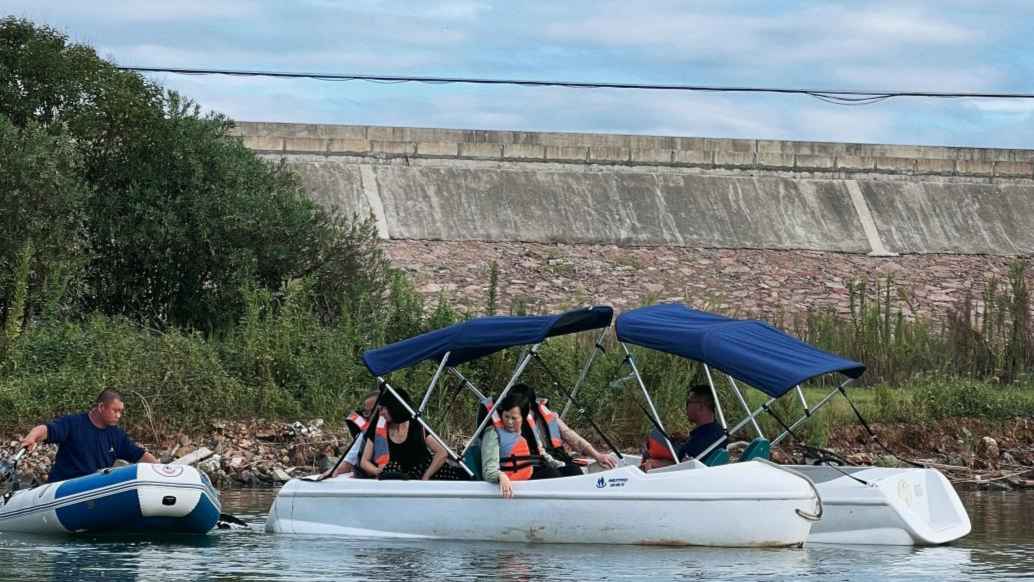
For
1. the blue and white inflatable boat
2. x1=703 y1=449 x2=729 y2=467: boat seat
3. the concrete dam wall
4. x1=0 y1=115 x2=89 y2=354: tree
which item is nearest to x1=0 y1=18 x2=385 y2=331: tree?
x1=0 y1=115 x2=89 y2=354: tree

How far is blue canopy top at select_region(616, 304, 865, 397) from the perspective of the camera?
15000mm

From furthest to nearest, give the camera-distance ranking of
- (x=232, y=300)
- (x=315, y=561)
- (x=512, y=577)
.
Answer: (x=232, y=300) → (x=315, y=561) → (x=512, y=577)

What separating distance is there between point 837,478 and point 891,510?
667 mm

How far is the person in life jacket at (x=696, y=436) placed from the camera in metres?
16.0

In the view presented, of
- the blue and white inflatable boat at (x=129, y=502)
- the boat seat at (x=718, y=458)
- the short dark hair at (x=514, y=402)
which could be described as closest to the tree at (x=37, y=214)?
the blue and white inflatable boat at (x=129, y=502)

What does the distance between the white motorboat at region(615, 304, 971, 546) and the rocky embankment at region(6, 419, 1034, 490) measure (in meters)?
5.74

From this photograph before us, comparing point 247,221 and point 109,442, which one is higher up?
point 247,221

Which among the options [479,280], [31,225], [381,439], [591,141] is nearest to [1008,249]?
[591,141]

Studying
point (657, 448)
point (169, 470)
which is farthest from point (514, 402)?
point (169, 470)

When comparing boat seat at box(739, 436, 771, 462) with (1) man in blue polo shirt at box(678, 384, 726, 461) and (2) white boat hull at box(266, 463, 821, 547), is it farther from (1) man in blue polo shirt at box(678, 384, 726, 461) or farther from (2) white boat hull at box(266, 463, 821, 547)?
(2) white boat hull at box(266, 463, 821, 547)

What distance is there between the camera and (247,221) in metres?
28.7

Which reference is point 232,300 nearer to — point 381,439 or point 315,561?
point 381,439

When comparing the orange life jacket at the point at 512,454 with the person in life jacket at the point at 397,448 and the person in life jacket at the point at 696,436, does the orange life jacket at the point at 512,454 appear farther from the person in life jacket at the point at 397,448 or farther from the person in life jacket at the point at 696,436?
the person in life jacket at the point at 696,436

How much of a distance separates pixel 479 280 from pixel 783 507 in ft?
65.2
